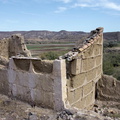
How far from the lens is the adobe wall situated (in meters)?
6.15

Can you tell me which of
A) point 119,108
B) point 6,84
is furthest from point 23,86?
point 119,108

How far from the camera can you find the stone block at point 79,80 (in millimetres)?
6244

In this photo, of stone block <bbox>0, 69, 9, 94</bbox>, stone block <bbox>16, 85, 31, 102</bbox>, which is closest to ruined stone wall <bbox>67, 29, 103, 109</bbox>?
stone block <bbox>16, 85, 31, 102</bbox>

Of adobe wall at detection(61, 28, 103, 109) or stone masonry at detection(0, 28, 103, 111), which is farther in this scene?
adobe wall at detection(61, 28, 103, 109)

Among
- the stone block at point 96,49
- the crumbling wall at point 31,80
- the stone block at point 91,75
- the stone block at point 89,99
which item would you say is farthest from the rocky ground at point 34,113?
the stone block at point 96,49

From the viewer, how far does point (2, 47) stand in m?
9.41

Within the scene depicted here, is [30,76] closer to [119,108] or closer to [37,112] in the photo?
[37,112]

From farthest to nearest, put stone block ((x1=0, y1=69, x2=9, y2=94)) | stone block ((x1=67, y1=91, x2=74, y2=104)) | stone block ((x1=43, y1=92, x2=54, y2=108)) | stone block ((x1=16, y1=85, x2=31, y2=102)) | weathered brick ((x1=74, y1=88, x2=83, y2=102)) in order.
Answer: stone block ((x1=0, y1=69, x2=9, y2=94)) → stone block ((x1=16, y1=85, x2=31, y2=102)) → weathered brick ((x1=74, y1=88, x2=83, y2=102)) → stone block ((x1=67, y1=91, x2=74, y2=104)) → stone block ((x1=43, y1=92, x2=54, y2=108))

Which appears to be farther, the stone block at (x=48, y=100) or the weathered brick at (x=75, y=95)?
the weathered brick at (x=75, y=95)

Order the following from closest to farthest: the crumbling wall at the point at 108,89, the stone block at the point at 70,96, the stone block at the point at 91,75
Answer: the stone block at the point at 70,96, the stone block at the point at 91,75, the crumbling wall at the point at 108,89

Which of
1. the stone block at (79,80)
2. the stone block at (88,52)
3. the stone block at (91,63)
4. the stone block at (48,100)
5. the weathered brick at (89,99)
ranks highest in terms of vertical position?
the stone block at (88,52)

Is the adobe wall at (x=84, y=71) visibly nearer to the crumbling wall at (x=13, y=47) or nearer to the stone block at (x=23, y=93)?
the stone block at (x=23, y=93)

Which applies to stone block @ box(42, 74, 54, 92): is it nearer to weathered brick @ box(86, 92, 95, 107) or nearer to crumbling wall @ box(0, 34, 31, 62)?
weathered brick @ box(86, 92, 95, 107)

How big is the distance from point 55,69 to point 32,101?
1.63 metres
